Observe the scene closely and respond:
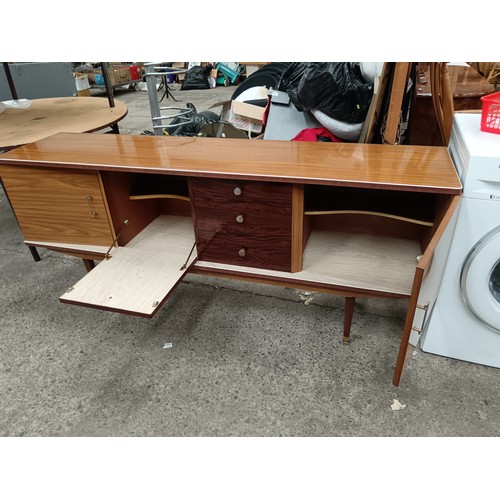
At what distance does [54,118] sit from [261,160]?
212 centimetres

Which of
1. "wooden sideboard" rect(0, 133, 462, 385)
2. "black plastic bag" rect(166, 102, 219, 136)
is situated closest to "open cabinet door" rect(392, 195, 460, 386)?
"wooden sideboard" rect(0, 133, 462, 385)

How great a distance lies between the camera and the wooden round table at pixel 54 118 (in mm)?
2494

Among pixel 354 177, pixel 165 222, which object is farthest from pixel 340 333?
pixel 165 222

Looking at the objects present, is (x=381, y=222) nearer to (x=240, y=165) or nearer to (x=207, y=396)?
(x=240, y=165)

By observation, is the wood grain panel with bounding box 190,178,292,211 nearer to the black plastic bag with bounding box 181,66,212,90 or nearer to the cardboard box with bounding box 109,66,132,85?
the cardboard box with bounding box 109,66,132,85

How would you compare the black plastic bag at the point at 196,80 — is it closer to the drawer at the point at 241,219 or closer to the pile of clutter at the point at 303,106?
the pile of clutter at the point at 303,106

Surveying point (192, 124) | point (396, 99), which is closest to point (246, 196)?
point (396, 99)

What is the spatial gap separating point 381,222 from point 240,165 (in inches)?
29.6

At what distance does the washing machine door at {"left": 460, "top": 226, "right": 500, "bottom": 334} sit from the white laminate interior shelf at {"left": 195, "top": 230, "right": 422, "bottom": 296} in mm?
203

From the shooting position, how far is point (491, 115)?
1436 mm

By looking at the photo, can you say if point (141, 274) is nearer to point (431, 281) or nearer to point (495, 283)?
point (431, 281)

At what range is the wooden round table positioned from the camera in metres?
2.49

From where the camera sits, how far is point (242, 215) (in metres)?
1.56

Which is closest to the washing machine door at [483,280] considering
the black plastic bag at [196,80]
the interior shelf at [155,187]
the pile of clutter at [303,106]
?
the interior shelf at [155,187]
